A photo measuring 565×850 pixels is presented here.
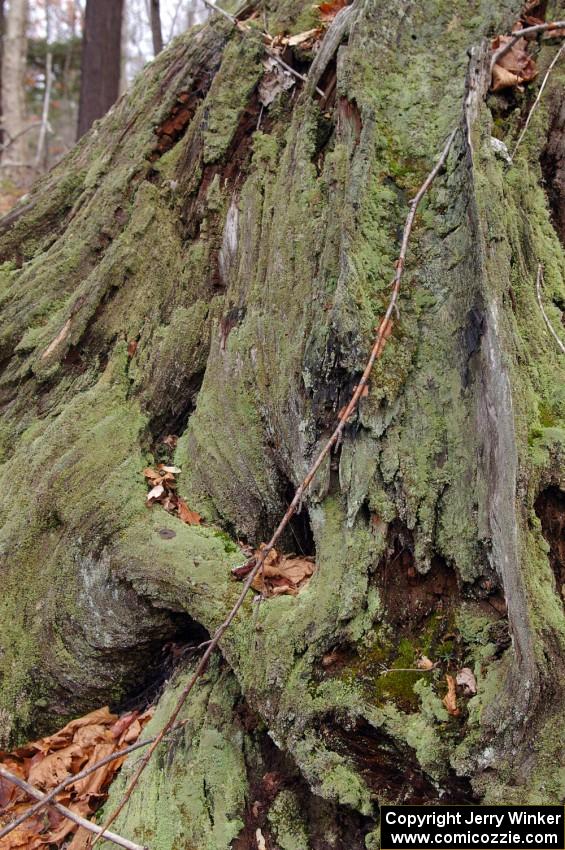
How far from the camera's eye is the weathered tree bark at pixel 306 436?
2250 millimetres

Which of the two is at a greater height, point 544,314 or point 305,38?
point 305,38

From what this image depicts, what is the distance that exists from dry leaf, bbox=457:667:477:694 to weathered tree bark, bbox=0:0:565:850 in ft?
0.15

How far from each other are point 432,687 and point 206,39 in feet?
13.6

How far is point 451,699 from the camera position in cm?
220

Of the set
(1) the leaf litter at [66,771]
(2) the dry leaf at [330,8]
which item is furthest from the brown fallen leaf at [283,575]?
(2) the dry leaf at [330,8]

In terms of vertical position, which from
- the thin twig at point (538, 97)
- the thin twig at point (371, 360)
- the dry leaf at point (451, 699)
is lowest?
the dry leaf at point (451, 699)

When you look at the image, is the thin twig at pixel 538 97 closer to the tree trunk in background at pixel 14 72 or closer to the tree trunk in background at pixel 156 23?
the tree trunk in background at pixel 156 23

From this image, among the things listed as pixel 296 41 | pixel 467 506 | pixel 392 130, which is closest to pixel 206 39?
pixel 296 41

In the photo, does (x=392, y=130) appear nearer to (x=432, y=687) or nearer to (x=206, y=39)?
(x=206, y=39)

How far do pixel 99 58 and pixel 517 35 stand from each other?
758cm

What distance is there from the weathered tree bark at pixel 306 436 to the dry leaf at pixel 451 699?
3 centimetres

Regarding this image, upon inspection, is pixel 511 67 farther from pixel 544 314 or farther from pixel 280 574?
pixel 280 574

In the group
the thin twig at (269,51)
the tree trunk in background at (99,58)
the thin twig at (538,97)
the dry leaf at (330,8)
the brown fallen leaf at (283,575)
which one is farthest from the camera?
the tree trunk in background at (99,58)

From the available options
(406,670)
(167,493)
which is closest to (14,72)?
(167,493)
